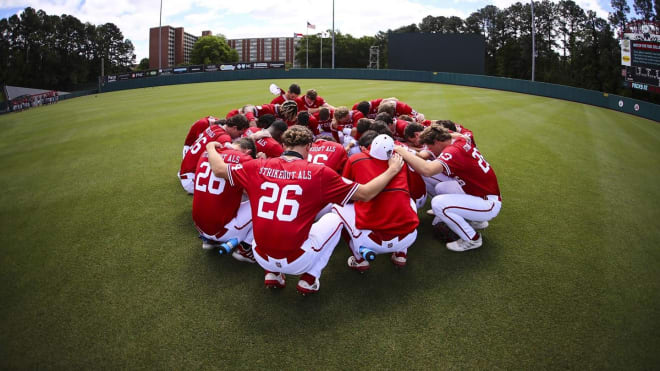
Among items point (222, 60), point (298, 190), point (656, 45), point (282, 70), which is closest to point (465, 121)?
point (298, 190)

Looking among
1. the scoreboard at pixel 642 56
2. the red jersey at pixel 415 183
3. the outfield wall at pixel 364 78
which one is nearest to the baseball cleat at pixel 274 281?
the red jersey at pixel 415 183

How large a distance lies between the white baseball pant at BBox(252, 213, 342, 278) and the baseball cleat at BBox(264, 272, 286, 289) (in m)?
0.27

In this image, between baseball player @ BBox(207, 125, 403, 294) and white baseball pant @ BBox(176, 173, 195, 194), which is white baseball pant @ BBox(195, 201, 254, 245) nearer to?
baseball player @ BBox(207, 125, 403, 294)

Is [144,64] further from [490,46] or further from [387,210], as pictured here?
[387,210]

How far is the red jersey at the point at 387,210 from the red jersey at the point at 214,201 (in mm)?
1516

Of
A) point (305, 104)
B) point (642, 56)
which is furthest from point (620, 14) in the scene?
point (305, 104)

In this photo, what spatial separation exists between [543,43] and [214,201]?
73.0 m

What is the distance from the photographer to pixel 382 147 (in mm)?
3586

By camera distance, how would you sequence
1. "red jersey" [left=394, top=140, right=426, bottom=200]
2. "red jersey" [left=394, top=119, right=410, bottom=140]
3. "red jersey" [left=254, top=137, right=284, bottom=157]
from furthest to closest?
1. "red jersey" [left=394, top=119, right=410, bottom=140]
2. "red jersey" [left=254, top=137, right=284, bottom=157]
3. "red jersey" [left=394, top=140, right=426, bottom=200]

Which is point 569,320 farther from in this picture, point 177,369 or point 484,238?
point 177,369

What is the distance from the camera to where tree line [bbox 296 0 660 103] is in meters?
42.2

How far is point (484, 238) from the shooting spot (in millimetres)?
4867

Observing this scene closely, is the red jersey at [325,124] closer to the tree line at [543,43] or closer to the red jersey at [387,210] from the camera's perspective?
the red jersey at [387,210]

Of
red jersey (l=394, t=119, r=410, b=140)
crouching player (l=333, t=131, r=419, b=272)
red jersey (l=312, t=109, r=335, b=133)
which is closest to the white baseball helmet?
crouching player (l=333, t=131, r=419, b=272)
